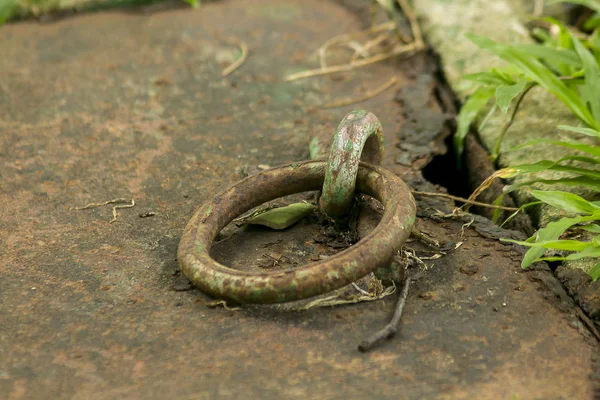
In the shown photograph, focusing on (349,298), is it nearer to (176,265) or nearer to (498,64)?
(176,265)

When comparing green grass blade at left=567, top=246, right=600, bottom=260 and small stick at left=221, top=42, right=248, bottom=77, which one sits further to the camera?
small stick at left=221, top=42, right=248, bottom=77

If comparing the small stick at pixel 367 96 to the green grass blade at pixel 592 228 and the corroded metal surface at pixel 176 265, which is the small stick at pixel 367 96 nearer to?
the corroded metal surface at pixel 176 265

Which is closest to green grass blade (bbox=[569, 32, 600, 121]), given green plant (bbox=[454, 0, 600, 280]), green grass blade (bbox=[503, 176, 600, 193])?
green plant (bbox=[454, 0, 600, 280])

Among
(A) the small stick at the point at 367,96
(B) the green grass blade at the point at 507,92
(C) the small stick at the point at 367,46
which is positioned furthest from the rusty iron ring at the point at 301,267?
(C) the small stick at the point at 367,46

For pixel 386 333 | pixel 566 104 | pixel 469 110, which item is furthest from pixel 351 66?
pixel 386 333

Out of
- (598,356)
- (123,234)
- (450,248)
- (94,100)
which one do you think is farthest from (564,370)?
(94,100)

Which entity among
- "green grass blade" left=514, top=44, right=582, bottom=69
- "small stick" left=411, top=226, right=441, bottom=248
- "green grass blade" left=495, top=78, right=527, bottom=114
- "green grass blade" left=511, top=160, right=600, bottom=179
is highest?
"green grass blade" left=514, top=44, right=582, bottom=69

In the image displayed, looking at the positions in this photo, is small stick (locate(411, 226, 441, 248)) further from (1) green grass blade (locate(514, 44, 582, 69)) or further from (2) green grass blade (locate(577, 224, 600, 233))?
(1) green grass blade (locate(514, 44, 582, 69))
